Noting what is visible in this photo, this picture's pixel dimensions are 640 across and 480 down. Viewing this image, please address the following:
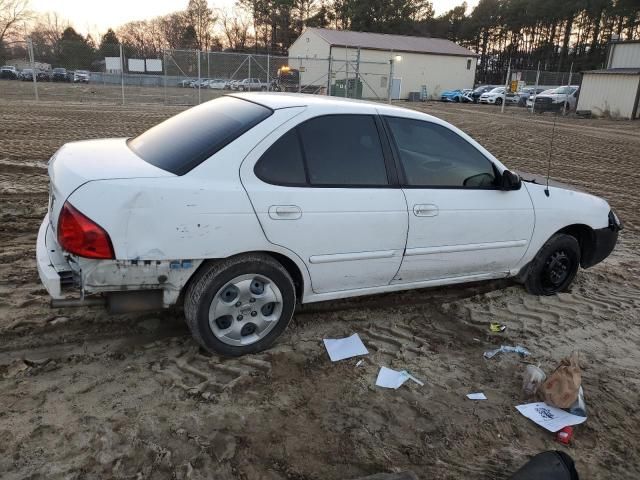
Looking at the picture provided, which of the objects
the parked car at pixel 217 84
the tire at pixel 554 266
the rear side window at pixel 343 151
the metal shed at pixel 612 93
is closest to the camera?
the rear side window at pixel 343 151

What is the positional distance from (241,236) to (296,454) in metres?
1.28

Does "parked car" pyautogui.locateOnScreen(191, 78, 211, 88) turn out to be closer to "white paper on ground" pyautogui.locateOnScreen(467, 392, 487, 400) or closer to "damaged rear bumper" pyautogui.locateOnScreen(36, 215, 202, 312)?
"damaged rear bumper" pyautogui.locateOnScreen(36, 215, 202, 312)

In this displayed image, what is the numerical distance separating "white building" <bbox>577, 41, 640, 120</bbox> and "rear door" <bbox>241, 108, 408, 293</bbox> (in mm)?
27132

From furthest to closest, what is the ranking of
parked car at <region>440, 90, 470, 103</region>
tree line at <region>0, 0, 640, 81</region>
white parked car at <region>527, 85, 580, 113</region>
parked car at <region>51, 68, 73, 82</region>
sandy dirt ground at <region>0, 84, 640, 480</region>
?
tree line at <region>0, 0, 640, 81</region> → parked car at <region>440, 90, 470, 103</region> → parked car at <region>51, 68, 73, 82</region> → white parked car at <region>527, 85, 580, 113</region> → sandy dirt ground at <region>0, 84, 640, 480</region>

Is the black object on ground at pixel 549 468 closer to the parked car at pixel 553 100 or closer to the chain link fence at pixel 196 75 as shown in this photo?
the chain link fence at pixel 196 75

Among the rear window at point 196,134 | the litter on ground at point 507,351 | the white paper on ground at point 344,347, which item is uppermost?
the rear window at point 196,134

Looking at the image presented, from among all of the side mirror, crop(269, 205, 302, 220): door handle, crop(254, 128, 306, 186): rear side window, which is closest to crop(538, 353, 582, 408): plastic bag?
the side mirror

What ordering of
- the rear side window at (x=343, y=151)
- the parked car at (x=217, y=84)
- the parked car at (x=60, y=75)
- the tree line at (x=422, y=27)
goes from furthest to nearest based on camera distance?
the tree line at (x=422, y=27), the parked car at (x=60, y=75), the parked car at (x=217, y=84), the rear side window at (x=343, y=151)

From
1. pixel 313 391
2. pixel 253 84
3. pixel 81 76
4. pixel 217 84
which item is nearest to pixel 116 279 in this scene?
pixel 313 391

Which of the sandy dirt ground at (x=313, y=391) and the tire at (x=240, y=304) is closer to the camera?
the sandy dirt ground at (x=313, y=391)

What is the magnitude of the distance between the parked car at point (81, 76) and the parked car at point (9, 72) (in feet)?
17.3

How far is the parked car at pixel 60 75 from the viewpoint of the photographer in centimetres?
4000

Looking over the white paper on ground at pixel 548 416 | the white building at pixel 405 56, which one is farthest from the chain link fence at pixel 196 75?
the white paper on ground at pixel 548 416

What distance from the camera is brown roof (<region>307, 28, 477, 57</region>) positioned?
4509 cm
